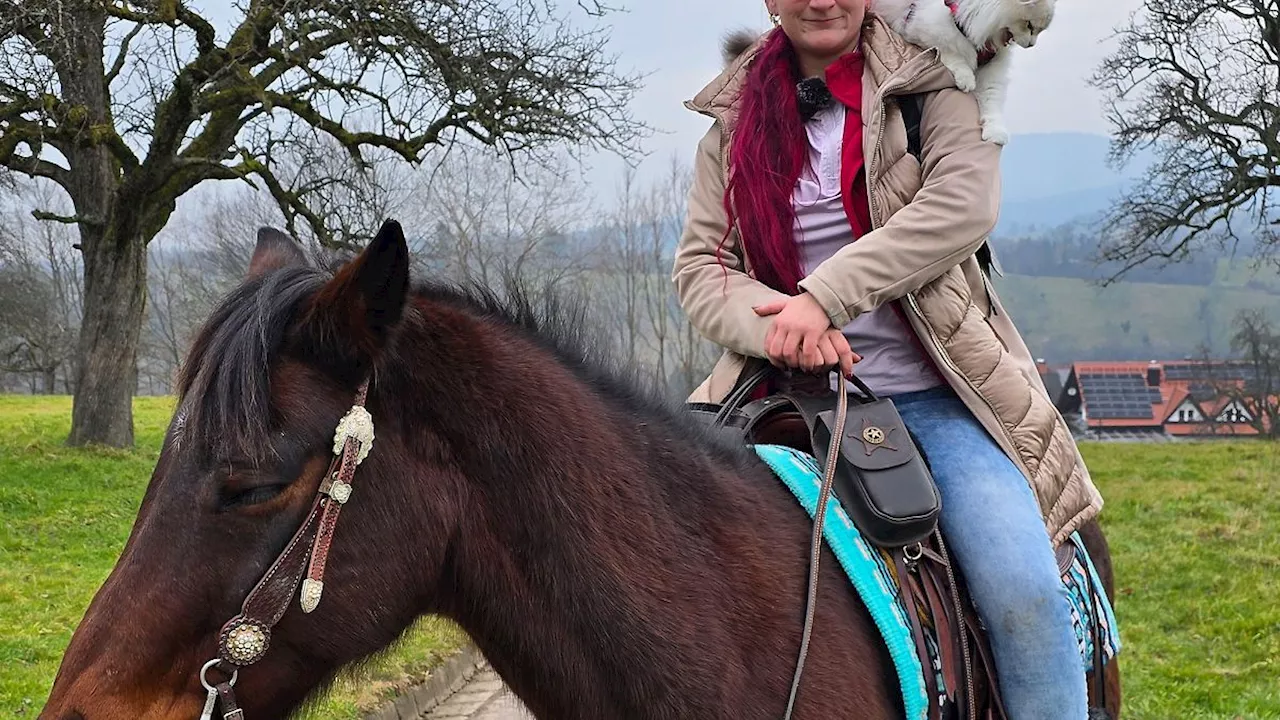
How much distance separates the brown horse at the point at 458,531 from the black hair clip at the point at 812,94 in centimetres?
94

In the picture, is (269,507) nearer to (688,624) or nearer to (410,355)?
(410,355)

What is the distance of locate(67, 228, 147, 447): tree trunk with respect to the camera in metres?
14.7

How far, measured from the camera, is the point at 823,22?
2561mm

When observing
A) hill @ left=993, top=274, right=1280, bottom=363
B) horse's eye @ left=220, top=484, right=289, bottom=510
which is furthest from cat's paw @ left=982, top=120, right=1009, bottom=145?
hill @ left=993, top=274, right=1280, bottom=363

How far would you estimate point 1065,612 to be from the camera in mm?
2258

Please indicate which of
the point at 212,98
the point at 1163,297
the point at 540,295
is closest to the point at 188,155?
the point at 212,98

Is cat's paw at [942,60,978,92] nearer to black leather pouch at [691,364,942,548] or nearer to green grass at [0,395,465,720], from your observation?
black leather pouch at [691,364,942,548]

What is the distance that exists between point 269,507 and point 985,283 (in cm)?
184

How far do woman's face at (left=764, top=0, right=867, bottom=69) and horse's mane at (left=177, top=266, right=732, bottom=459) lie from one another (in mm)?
928

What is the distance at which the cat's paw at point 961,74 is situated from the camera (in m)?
2.41

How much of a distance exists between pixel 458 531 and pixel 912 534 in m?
0.97

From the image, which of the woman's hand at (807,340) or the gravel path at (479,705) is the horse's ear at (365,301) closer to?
the woman's hand at (807,340)

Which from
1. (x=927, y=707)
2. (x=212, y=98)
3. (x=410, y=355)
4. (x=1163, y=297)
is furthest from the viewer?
(x=1163, y=297)

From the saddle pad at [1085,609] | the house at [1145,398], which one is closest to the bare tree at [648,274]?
the house at [1145,398]
